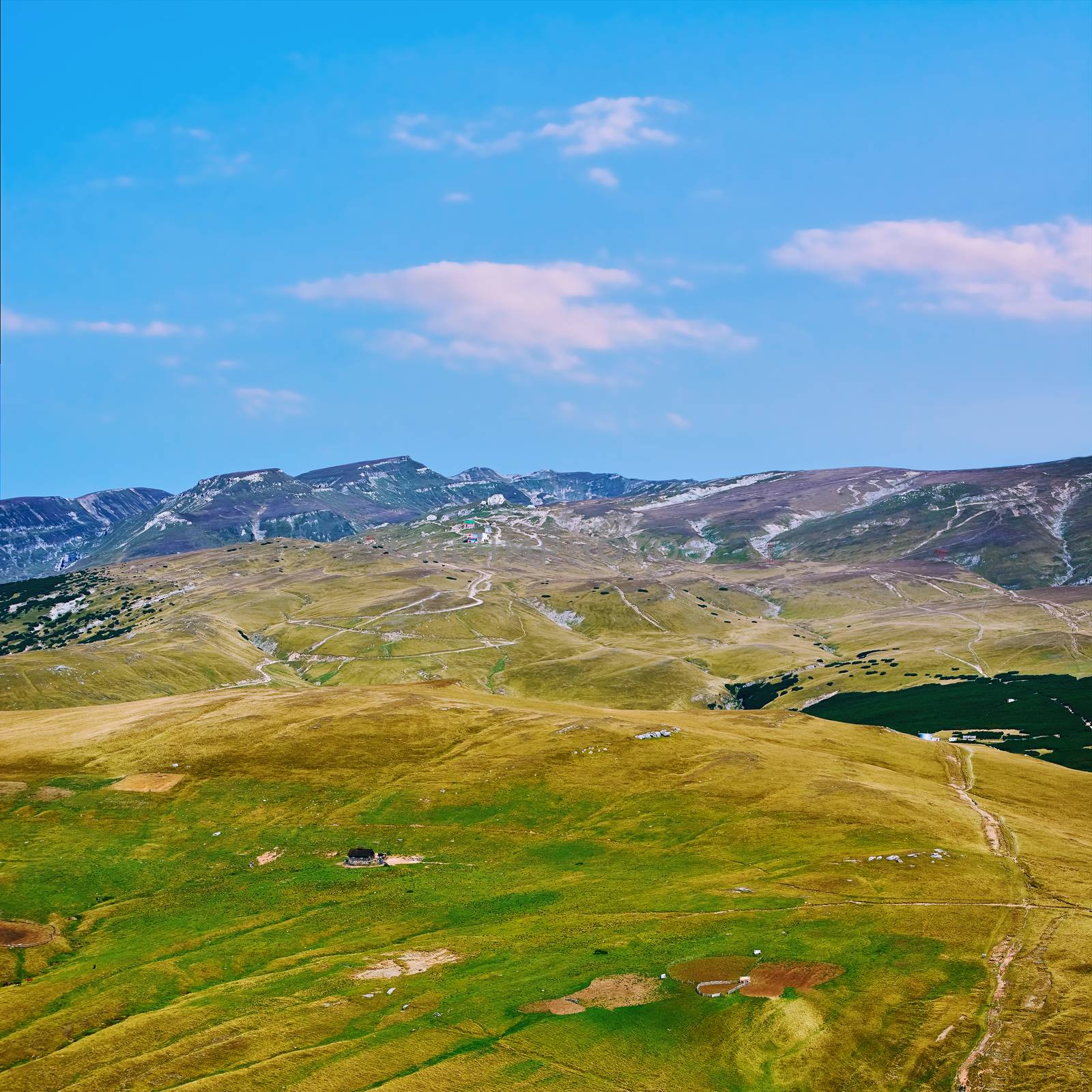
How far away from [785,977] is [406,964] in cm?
2741

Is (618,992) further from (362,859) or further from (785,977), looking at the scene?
(362,859)

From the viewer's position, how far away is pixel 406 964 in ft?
209

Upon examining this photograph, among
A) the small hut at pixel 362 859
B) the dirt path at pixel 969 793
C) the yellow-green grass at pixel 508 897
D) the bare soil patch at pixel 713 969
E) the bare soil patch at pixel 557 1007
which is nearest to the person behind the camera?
the yellow-green grass at pixel 508 897

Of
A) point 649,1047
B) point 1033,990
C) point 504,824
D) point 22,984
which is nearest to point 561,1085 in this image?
point 649,1047

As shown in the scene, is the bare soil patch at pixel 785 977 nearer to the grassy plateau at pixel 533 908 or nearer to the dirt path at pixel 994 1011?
the grassy plateau at pixel 533 908

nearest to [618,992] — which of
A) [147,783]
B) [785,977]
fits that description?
[785,977]

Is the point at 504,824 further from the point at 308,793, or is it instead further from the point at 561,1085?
the point at 561,1085

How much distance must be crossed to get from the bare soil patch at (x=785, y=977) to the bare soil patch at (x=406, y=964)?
21883mm

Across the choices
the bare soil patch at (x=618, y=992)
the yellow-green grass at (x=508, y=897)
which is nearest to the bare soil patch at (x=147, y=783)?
the yellow-green grass at (x=508, y=897)

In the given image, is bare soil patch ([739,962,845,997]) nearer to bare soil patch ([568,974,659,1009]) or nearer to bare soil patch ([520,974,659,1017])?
bare soil patch ([568,974,659,1009])

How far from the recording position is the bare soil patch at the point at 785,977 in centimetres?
5446

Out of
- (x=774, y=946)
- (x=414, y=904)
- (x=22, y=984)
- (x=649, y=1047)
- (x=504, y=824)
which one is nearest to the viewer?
(x=649, y=1047)

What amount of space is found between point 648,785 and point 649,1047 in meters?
61.0

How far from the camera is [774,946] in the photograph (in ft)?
201
